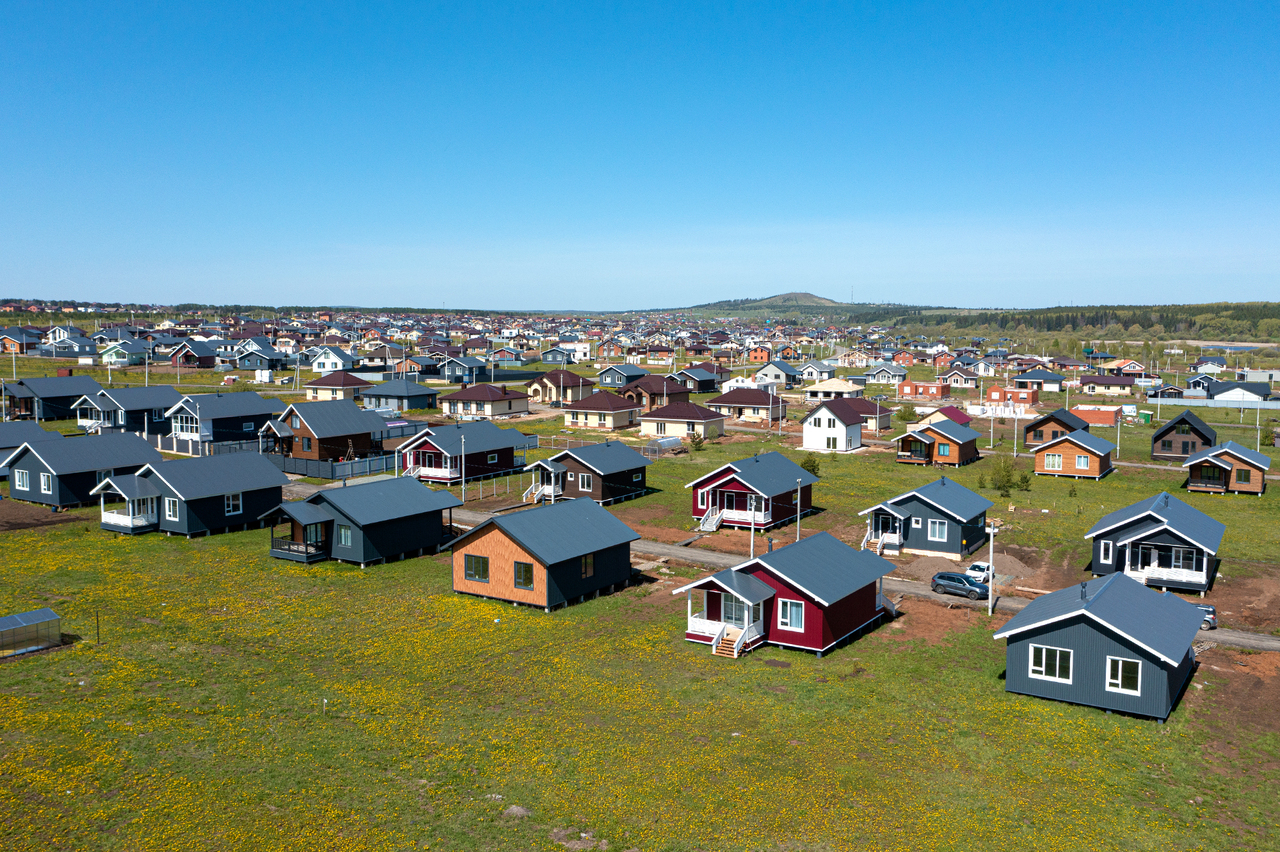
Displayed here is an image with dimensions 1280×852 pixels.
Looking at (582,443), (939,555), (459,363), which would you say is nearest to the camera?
(939,555)

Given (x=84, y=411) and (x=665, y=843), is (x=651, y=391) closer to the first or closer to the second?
(x=84, y=411)

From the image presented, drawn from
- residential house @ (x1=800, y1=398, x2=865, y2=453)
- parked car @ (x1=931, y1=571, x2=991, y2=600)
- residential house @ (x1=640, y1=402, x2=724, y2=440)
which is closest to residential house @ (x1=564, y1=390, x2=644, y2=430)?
residential house @ (x1=640, y1=402, x2=724, y2=440)

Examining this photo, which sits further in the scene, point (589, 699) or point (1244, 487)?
point (1244, 487)

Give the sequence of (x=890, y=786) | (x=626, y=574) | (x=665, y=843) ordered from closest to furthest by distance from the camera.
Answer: (x=665, y=843)
(x=890, y=786)
(x=626, y=574)

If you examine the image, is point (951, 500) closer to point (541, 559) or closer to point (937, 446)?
point (541, 559)

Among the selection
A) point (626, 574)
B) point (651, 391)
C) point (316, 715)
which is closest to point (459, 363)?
point (651, 391)

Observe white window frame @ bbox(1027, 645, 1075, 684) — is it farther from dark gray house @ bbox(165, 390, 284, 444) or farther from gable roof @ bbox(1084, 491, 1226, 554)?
dark gray house @ bbox(165, 390, 284, 444)

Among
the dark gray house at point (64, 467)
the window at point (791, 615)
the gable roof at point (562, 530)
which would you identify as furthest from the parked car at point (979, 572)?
the dark gray house at point (64, 467)

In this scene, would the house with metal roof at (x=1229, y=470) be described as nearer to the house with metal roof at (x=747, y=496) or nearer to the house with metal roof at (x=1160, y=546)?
the house with metal roof at (x=1160, y=546)

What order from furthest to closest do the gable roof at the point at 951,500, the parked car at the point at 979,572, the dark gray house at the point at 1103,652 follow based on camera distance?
the gable roof at the point at 951,500 → the parked car at the point at 979,572 → the dark gray house at the point at 1103,652
